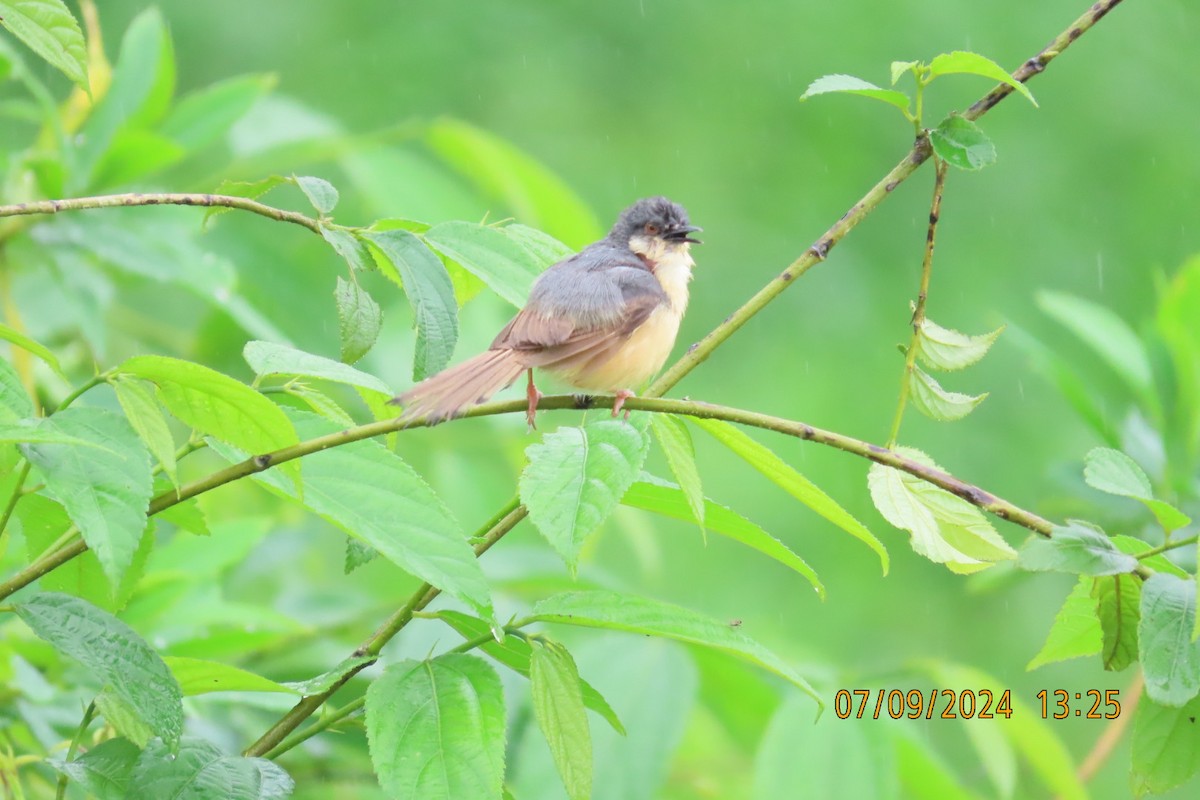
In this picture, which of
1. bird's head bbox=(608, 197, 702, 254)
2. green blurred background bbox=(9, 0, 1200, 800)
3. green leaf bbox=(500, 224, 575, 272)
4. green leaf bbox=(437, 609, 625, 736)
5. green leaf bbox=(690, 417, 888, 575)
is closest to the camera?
green leaf bbox=(690, 417, 888, 575)

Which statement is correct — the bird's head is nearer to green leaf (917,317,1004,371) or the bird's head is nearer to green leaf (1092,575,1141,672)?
green leaf (917,317,1004,371)

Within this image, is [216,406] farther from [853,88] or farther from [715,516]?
[853,88]

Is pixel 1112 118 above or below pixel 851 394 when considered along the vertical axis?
above

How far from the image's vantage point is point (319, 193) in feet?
6.14

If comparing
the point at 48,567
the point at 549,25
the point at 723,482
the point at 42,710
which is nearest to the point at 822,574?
the point at 723,482

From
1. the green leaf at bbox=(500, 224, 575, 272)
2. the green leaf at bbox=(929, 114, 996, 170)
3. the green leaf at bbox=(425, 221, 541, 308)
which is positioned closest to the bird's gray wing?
the green leaf at bbox=(500, 224, 575, 272)

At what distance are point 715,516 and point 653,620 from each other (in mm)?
178

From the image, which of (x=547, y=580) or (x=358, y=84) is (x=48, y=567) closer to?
(x=547, y=580)

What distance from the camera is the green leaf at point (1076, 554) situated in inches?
63.2

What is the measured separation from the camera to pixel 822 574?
24.8ft

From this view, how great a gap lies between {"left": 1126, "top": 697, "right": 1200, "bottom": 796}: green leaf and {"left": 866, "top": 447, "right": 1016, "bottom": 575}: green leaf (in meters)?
0.28

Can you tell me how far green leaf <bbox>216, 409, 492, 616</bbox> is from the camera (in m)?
Result: 1.56

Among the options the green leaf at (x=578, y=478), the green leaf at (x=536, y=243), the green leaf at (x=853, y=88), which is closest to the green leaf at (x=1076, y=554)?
the green leaf at (x=578, y=478)

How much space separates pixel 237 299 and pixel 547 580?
1.02 metres
